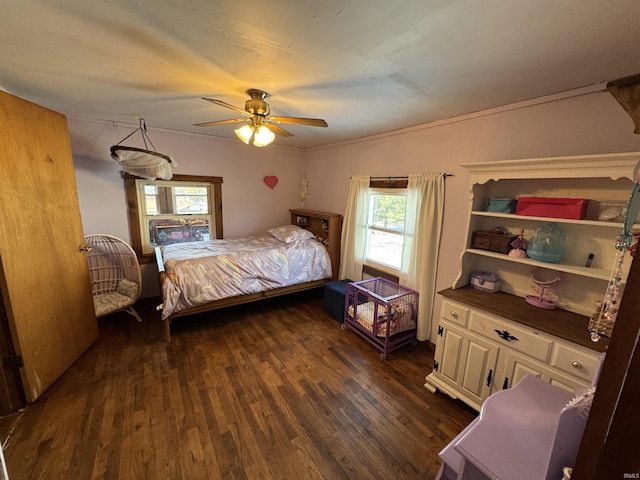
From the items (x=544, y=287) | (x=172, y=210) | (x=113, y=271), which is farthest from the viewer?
(x=172, y=210)

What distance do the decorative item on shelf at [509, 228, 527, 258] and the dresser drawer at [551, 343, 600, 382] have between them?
608 millimetres

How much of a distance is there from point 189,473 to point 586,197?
294cm

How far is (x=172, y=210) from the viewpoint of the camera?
365cm

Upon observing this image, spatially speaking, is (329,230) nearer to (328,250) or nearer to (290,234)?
(328,250)

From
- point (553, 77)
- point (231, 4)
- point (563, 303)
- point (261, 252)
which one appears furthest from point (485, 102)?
point (261, 252)

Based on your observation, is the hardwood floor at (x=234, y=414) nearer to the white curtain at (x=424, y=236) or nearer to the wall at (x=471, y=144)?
the white curtain at (x=424, y=236)

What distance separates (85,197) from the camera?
3074mm

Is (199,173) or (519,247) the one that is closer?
(519,247)

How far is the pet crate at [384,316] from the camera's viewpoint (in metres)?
2.57

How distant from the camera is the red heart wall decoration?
4218 mm

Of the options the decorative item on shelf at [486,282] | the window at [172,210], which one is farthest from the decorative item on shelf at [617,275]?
the window at [172,210]

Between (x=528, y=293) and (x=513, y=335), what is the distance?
0.51m

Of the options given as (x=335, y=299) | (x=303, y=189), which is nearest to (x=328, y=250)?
(x=335, y=299)

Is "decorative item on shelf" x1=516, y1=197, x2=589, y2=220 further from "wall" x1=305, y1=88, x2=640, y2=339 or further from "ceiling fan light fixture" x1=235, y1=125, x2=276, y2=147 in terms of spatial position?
"ceiling fan light fixture" x1=235, y1=125, x2=276, y2=147
